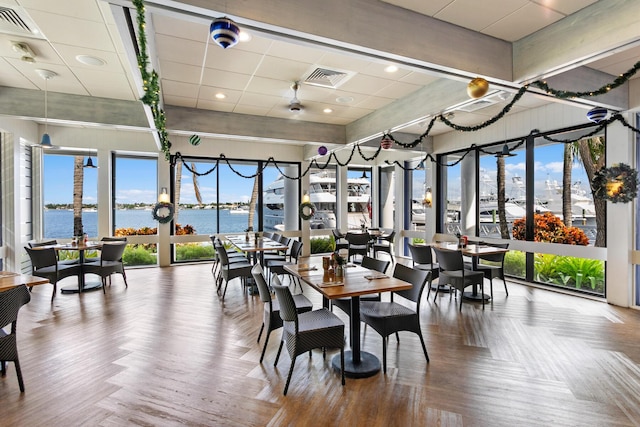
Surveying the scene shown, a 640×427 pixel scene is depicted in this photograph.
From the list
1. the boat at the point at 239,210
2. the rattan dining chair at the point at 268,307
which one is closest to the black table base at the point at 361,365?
the rattan dining chair at the point at 268,307

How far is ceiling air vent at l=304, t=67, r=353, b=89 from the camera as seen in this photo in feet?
15.1

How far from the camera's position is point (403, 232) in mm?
10617

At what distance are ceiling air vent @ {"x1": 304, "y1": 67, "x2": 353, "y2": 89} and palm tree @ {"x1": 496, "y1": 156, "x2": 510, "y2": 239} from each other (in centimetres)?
461

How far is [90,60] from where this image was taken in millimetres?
4285

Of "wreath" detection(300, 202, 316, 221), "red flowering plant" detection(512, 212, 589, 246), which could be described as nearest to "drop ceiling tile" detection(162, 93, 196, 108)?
"wreath" detection(300, 202, 316, 221)

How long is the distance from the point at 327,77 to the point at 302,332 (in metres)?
3.71

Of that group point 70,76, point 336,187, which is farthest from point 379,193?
point 70,76

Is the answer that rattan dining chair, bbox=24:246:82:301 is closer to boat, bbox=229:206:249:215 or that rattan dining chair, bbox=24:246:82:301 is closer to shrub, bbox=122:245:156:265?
shrub, bbox=122:245:156:265

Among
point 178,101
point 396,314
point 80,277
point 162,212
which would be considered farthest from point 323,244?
point 396,314

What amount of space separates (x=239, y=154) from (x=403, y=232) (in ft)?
18.9

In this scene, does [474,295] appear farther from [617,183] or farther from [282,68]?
[282,68]

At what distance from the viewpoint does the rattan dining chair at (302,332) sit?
2.75m

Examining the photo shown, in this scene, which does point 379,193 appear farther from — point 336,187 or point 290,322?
point 290,322

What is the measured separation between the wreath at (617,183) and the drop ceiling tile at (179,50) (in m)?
6.22
